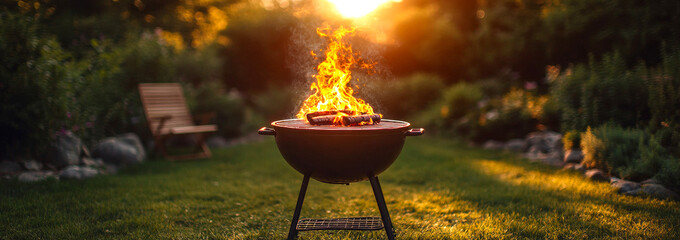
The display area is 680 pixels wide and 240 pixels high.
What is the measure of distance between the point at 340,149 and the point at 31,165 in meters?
3.91

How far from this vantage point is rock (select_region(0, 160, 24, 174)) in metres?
4.32

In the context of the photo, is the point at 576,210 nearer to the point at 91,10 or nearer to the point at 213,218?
the point at 213,218

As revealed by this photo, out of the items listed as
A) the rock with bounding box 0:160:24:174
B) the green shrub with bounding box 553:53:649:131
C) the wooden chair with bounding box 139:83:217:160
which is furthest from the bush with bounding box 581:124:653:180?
the rock with bounding box 0:160:24:174

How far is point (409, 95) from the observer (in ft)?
36.3

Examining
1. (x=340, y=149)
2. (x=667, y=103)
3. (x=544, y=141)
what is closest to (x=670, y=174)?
(x=667, y=103)

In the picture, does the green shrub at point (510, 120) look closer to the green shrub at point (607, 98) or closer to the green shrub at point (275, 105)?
the green shrub at point (607, 98)

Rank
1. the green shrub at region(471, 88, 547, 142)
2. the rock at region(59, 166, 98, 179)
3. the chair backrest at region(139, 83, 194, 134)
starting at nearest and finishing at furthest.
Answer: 1. the rock at region(59, 166, 98, 179)
2. the chair backrest at region(139, 83, 194, 134)
3. the green shrub at region(471, 88, 547, 142)

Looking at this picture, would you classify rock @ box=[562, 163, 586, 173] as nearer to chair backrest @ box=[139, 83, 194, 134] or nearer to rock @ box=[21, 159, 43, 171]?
chair backrest @ box=[139, 83, 194, 134]

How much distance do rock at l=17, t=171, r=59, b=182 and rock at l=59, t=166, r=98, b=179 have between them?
93 mm

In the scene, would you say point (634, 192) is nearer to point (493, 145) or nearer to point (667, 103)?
point (667, 103)

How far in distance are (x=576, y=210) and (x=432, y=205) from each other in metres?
1.13

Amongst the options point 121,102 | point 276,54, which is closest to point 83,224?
point 121,102

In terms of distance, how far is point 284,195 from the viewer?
411 centimetres

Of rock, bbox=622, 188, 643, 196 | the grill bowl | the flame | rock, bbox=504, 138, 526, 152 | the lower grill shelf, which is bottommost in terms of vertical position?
rock, bbox=504, 138, 526, 152
